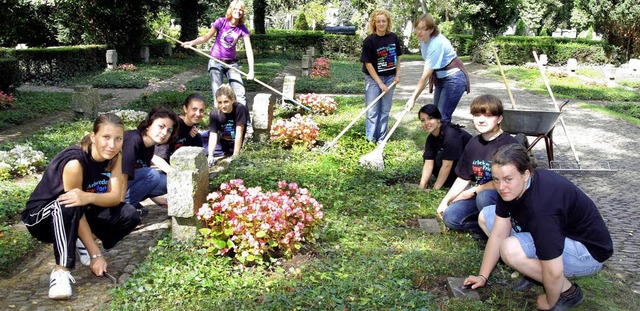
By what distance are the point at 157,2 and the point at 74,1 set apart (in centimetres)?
403

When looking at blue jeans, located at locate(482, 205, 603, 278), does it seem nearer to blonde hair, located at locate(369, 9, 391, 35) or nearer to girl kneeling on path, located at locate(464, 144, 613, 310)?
girl kneeling on path, located at locate(464, 144, 613, 310)

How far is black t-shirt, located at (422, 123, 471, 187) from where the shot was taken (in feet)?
18.5

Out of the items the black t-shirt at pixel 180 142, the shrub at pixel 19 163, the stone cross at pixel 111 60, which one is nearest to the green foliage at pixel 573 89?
the black t-shirt at pixel 180 142

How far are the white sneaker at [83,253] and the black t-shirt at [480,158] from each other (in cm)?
309

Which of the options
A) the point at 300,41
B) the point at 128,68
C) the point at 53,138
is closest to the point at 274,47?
the point at 300,41

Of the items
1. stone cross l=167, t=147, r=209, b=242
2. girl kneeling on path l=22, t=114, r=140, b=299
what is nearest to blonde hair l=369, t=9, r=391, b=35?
stone cross l=167, t=147, r=209, b=242

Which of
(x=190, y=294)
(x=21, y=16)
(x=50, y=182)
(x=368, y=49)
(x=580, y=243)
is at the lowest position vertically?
(x=190, y=294)

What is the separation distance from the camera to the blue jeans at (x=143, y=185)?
16.3ft

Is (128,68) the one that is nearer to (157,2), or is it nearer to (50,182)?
(157,2)

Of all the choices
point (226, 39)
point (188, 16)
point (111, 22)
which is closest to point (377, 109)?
point (226, 39)

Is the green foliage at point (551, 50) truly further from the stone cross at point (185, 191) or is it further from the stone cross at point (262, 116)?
the stone cross at point (185, 191)

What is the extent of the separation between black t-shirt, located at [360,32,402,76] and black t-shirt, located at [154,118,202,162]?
8.94ft

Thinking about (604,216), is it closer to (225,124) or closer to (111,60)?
(225,124)

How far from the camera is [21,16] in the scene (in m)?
19.0
